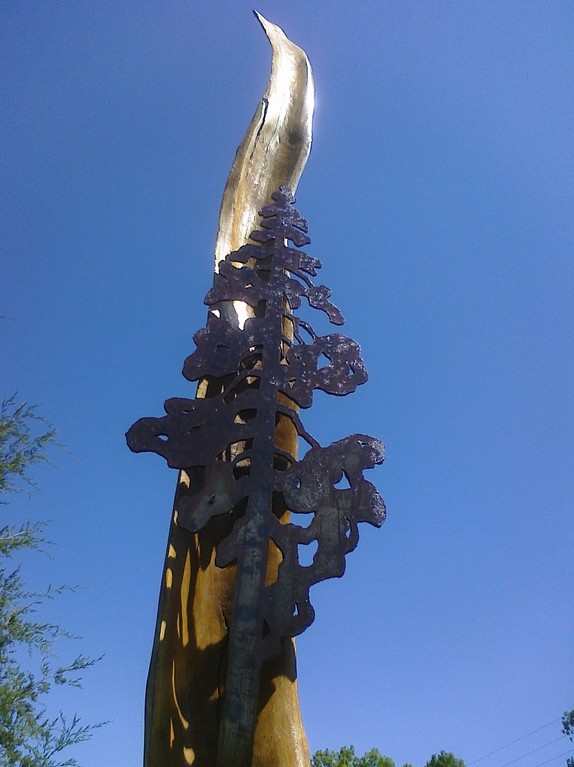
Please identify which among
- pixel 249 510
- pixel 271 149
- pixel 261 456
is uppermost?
pixel 271 149

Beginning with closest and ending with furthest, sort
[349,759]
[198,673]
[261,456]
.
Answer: [198,673]
[261,456]
[349,759]

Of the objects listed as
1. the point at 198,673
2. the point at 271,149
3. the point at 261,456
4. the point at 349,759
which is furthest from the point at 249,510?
the point at 349,759

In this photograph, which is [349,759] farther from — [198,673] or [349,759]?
[198,673]

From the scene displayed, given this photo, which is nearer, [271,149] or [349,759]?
[271,149]

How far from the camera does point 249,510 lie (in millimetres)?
2283

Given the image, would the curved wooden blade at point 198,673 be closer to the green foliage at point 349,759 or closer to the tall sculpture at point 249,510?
the tall sculpture at point 249,510

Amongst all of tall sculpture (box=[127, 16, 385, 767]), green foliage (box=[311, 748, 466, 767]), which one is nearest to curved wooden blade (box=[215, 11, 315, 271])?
tall sculpture (box=[127, 16, 385, 767])

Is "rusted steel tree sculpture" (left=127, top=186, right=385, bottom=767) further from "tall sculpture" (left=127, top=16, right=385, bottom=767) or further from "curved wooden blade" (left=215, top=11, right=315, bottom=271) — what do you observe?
"curved wooden blade" (left=215, top=11, right=315, bottom=271)

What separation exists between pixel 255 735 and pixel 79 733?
8.48 ft

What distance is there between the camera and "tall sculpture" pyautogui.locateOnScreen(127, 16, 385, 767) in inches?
81.7

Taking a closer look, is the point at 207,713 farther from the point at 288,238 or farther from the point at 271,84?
the point at 271,84

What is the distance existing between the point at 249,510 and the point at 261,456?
0.21 metres

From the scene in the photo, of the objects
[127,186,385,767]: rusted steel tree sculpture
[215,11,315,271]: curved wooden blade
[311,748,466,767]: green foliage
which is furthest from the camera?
[311,748,466,767]: green foliage

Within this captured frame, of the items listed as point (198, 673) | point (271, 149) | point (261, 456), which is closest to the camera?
point (198, 673)
